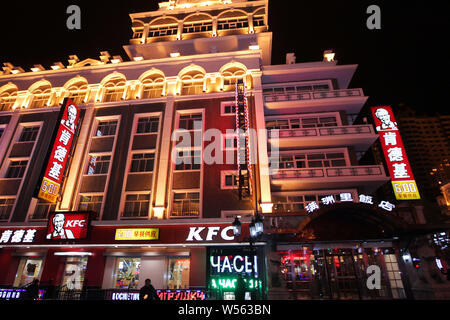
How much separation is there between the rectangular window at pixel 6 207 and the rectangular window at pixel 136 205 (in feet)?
34.1

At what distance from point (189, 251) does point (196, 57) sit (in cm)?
1907

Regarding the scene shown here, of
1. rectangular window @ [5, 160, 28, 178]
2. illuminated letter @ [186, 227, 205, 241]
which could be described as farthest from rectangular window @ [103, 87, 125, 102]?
illuminated letter @ [186, 227, 205, 241]

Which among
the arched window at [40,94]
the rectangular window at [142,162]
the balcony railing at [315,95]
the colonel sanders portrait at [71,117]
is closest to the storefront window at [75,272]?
the rectangular window at [142,162]

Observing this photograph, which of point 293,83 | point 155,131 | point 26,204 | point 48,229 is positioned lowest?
point 48,229

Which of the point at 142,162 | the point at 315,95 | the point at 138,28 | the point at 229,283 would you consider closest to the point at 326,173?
the point at 315,95

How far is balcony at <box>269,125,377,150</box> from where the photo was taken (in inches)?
893

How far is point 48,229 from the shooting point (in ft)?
60.6

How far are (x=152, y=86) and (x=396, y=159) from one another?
23558 mm

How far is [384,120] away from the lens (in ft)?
70.3

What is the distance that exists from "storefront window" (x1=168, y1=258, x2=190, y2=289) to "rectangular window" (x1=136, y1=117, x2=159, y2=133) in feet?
39.5

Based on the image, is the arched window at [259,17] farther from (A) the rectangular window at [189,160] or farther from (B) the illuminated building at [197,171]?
(A) the rectangular window at [189,160]

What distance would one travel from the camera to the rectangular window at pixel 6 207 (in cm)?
2141
